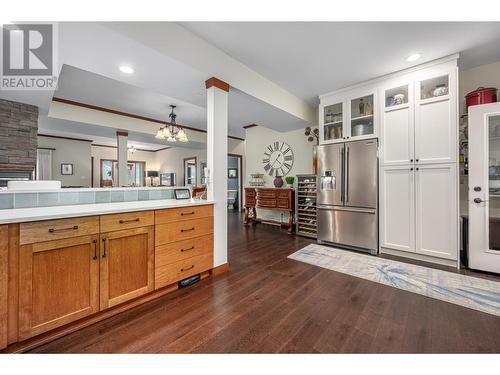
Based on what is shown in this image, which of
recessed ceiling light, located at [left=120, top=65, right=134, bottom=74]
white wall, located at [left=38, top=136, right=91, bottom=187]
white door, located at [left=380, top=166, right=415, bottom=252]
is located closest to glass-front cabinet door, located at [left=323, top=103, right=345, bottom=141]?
white door, located at [left=380, top=166, right=415, bottom=252]

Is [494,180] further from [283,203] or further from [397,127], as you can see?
[283,203]

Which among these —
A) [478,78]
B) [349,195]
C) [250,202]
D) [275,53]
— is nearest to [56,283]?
[275,53]

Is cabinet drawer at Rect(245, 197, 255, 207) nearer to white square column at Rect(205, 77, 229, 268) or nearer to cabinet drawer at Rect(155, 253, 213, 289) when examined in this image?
white square column at Rect(205, 77, 229, 268)

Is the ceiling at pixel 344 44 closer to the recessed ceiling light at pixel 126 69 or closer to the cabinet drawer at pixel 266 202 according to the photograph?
the recessed ceiling light at pixel 126 69

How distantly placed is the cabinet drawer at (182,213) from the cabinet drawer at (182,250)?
0.24 meters

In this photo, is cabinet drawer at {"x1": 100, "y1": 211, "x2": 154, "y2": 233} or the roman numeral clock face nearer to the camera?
cabinet drawer at {"x1": 100, "y1": 211, "x2": 154, "y2": 233}

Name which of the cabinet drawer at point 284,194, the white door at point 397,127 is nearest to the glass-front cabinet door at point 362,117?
the white door at point 397,127

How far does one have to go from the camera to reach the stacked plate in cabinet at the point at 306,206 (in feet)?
13.5

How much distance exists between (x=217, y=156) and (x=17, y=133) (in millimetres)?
3554

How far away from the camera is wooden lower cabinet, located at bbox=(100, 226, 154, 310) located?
1.62m

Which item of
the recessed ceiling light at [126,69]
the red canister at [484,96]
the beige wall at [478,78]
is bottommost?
the red canister at [484,96]

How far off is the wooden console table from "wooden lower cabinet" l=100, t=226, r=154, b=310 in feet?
10.1

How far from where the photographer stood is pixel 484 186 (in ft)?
8.04

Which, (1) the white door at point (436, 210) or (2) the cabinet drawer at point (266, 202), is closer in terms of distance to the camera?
(1) the white door at point (436, 210)
